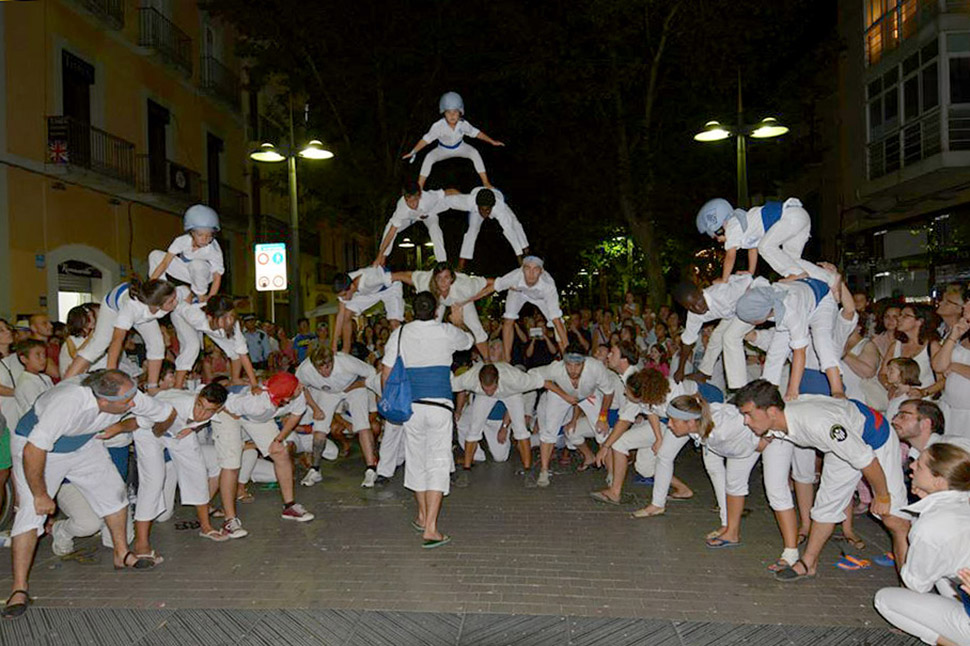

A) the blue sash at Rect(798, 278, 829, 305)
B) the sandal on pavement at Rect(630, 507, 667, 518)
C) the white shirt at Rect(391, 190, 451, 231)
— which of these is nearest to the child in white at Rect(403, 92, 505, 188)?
the white shirt at Rect(391, 190, 451, 231)

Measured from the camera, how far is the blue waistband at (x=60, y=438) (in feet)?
18.0

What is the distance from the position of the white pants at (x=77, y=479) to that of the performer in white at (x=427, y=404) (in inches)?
91.7

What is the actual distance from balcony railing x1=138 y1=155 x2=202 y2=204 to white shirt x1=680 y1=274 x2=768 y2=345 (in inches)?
641

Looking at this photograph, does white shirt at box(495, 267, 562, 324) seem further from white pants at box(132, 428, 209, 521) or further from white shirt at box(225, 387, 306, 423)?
white pants at box(132, 428, 209, 521)

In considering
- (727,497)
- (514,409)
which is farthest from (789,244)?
(514,409)

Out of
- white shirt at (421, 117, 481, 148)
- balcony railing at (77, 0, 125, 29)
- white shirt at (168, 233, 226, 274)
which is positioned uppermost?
balcony railing at (77, 0, 125, 29)

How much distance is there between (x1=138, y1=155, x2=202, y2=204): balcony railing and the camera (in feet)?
64.9

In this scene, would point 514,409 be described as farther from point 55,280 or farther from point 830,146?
point 830,146

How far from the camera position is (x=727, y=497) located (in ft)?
21.9

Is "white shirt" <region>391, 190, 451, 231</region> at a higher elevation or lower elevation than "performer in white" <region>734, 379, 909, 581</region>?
higher

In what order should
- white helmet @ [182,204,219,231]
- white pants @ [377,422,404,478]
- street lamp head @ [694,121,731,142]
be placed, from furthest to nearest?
street lamp head @ [694,121,731,142], white pants @ [377,422,404,478], white helmet @ [182,204,219,231]

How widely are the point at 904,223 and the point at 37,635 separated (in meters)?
20.4

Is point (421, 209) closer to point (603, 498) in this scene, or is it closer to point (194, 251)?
point (194, 251)

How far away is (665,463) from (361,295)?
4.59 metres
